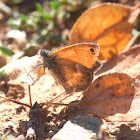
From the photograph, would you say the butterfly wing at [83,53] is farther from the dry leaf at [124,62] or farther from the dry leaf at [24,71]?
the dry leaf at [124,62]

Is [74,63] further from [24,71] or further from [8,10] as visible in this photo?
[8,10]

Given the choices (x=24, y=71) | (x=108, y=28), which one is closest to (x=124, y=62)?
(x=108, y=28)

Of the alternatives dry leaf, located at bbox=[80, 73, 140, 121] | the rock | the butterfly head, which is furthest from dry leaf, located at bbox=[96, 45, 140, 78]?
the rock

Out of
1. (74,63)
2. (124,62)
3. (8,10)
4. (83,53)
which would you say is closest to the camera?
(83,53)

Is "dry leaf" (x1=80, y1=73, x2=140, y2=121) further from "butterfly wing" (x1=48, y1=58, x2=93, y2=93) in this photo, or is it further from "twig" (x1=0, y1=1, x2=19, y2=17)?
"twig" (x1=0, y1=1, x2=19, y2=17)

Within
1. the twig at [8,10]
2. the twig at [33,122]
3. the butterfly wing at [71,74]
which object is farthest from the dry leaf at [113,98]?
the twig at [8,10]

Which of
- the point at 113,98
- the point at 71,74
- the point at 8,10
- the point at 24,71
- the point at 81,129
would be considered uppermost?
Answer: the point at 8,10
